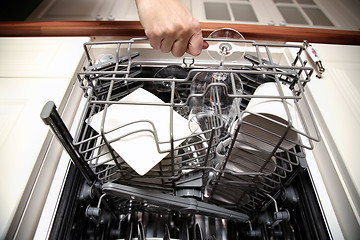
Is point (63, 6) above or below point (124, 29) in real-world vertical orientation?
above

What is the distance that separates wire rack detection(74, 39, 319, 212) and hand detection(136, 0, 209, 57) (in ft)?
0.16

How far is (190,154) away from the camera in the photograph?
0.52m

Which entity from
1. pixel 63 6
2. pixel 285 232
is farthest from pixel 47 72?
pixel 285 232

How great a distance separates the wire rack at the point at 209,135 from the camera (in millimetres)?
374

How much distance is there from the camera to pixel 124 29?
2.32 ft

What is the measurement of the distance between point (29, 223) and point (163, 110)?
13.3 inches

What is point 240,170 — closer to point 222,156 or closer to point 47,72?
point 222,156

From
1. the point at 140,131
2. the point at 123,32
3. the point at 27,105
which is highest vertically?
the point at 123,32

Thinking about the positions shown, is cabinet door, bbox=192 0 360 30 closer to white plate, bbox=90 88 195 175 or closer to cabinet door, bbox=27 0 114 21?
cabinet door, bbox=27 0 114 21

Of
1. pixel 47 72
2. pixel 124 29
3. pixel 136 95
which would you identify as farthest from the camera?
pixel 124 29

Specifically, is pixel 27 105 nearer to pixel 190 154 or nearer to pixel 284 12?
pixel 190 154

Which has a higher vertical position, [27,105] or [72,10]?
[72,10]

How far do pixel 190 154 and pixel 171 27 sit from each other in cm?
29

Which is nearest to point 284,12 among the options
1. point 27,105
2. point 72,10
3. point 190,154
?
point 190,154
